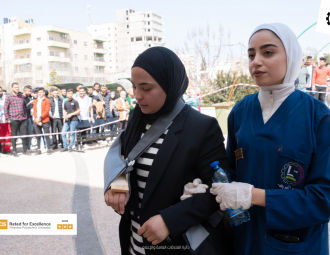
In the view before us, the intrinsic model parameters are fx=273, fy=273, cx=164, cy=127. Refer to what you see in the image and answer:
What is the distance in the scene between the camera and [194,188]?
137 cm

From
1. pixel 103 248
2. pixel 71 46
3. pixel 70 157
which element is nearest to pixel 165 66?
pixel 103 248

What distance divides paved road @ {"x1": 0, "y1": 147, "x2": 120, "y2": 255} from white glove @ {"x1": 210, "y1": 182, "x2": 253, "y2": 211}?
84.9 inches

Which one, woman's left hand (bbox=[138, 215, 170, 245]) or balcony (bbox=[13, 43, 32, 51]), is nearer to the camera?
woman's left hand (bbox=[138, 215, 170, 245])

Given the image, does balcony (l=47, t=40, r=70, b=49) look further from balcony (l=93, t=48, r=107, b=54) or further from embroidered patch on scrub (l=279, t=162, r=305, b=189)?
embroidered patch on scrub (l=279, t=162, r=305, b=189)

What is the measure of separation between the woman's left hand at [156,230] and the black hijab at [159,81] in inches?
8.0

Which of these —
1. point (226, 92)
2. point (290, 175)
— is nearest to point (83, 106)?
point (226, 92)

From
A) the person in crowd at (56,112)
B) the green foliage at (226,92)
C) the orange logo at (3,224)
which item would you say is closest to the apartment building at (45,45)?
the green foliage at (226,92)

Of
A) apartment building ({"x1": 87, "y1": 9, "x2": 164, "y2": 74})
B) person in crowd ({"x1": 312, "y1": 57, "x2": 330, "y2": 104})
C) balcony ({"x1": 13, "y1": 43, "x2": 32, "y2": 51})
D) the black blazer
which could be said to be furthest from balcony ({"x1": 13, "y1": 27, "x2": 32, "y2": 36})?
the black blazer

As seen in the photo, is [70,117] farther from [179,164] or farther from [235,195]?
[235,195]

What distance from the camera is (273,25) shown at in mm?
1314

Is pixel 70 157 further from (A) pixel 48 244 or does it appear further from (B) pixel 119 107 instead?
(A) pixel 48 244

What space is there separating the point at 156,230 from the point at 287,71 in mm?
998

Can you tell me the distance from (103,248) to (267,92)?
2.58 m

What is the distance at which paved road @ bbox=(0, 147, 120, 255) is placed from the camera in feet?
10.4
